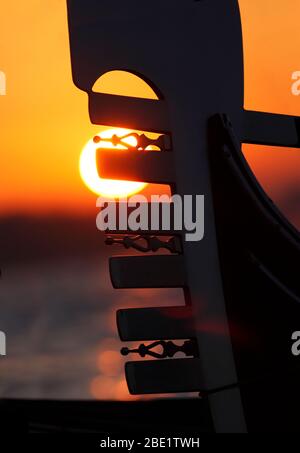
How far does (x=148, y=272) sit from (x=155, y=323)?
596 millimetres

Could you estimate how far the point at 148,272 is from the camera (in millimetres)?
10555

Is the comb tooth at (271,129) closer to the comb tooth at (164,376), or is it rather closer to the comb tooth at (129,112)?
the comb tooth at (129,112)

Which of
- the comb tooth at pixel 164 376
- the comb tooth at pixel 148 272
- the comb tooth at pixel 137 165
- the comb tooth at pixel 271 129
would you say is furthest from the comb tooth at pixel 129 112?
the comb tooth at pixel 164 376

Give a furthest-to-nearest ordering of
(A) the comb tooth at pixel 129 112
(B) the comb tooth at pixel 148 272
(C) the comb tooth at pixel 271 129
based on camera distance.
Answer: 1. (C) the comb tooth at pixel 271 129
2. (A) the comb tooth at pixel 129 112
3. (B) the comb tooth at pixel 148 272

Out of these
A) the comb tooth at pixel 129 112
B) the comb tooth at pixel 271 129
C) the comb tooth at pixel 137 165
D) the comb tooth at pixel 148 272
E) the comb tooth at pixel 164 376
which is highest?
the comb tooth at pixel 271 129

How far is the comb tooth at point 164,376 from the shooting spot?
33.7 ft

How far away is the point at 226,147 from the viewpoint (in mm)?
11211

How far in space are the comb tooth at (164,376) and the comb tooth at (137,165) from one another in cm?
215

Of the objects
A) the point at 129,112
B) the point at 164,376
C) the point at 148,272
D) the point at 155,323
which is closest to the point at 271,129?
the point at 129,112

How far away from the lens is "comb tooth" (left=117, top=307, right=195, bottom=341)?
10219 millimetres

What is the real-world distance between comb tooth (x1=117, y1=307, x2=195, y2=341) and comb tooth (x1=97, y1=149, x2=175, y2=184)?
1545 mm

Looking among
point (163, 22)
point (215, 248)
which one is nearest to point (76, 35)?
point (163, 22)

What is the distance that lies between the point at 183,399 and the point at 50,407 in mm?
5686
